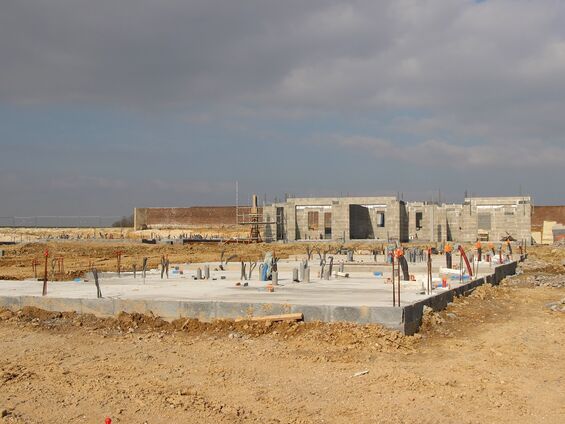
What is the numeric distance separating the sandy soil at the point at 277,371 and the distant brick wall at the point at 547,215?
50.2 metres

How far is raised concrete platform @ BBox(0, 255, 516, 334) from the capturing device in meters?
10.0

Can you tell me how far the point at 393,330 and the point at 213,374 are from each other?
3.10 meters

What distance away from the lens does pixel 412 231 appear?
145ft

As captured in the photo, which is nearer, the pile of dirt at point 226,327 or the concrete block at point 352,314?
the pile of dirt at point 226,327

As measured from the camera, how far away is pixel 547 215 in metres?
58.3

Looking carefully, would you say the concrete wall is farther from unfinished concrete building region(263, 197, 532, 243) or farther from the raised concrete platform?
the raised concrete platform

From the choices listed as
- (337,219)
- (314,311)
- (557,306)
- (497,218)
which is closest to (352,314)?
(314,311)

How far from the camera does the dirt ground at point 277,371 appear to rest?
6520 millimetres

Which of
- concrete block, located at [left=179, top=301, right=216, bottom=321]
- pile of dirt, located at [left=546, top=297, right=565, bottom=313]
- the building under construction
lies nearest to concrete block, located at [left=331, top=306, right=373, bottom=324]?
concrete block, located at [left=179, top=301, right=216, bottom=321]

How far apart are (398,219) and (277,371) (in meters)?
34.3

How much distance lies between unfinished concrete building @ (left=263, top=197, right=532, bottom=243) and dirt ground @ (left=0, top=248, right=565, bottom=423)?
98.9 ft

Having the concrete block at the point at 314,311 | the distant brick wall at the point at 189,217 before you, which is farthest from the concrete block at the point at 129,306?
the distant brick wall at the point at 189,217

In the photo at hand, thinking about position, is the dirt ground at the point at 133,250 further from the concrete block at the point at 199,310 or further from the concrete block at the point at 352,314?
the concrete block at the point at 352,314

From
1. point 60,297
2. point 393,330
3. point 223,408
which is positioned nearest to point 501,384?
point 393,330
